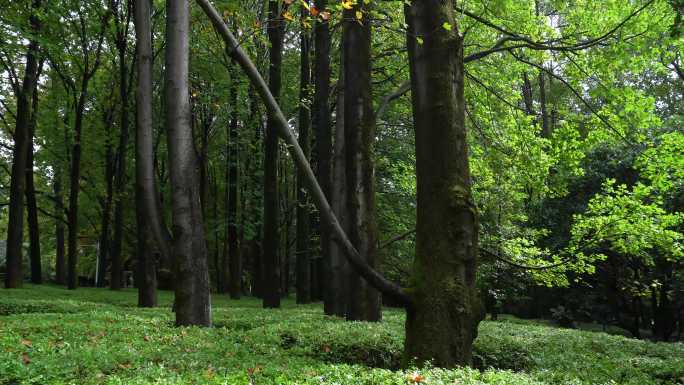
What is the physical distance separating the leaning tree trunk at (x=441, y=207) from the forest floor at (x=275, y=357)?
597 millimetres

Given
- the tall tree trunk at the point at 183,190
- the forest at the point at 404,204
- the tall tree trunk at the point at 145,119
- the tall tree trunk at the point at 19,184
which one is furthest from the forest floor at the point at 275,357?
the tall tree trunk at the point at 19,184

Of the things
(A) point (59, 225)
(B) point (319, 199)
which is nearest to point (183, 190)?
(B) point (319, 199)

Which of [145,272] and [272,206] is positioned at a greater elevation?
[272,206]

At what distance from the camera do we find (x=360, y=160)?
10414mm

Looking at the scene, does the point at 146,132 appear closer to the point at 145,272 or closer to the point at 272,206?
the point at 145,272

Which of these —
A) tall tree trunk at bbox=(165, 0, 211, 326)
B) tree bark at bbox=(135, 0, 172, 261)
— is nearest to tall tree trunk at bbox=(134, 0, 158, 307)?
tree bark at bbox=(135, 0, 172, 261)

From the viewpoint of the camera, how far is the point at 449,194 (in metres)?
5.69

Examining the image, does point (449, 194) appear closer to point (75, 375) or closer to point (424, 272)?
point (424, 272)

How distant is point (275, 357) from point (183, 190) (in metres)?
3.51

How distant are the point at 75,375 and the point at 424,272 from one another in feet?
10.8

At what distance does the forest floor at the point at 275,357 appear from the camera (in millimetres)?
4215

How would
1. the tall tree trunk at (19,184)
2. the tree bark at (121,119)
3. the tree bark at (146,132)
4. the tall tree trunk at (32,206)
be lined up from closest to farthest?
the tree bark at (146,132) → the tree bark at (121,119) → the tall tree trunk at (19,184) → the tall tree trunk at (32,206)

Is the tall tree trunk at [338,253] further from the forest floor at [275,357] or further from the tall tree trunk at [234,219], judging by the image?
the tall tree trunk at [234,219]

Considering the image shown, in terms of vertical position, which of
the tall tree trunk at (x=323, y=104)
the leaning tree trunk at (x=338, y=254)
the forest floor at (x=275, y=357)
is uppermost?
the tall tree trunk at (x=323, y=104)
